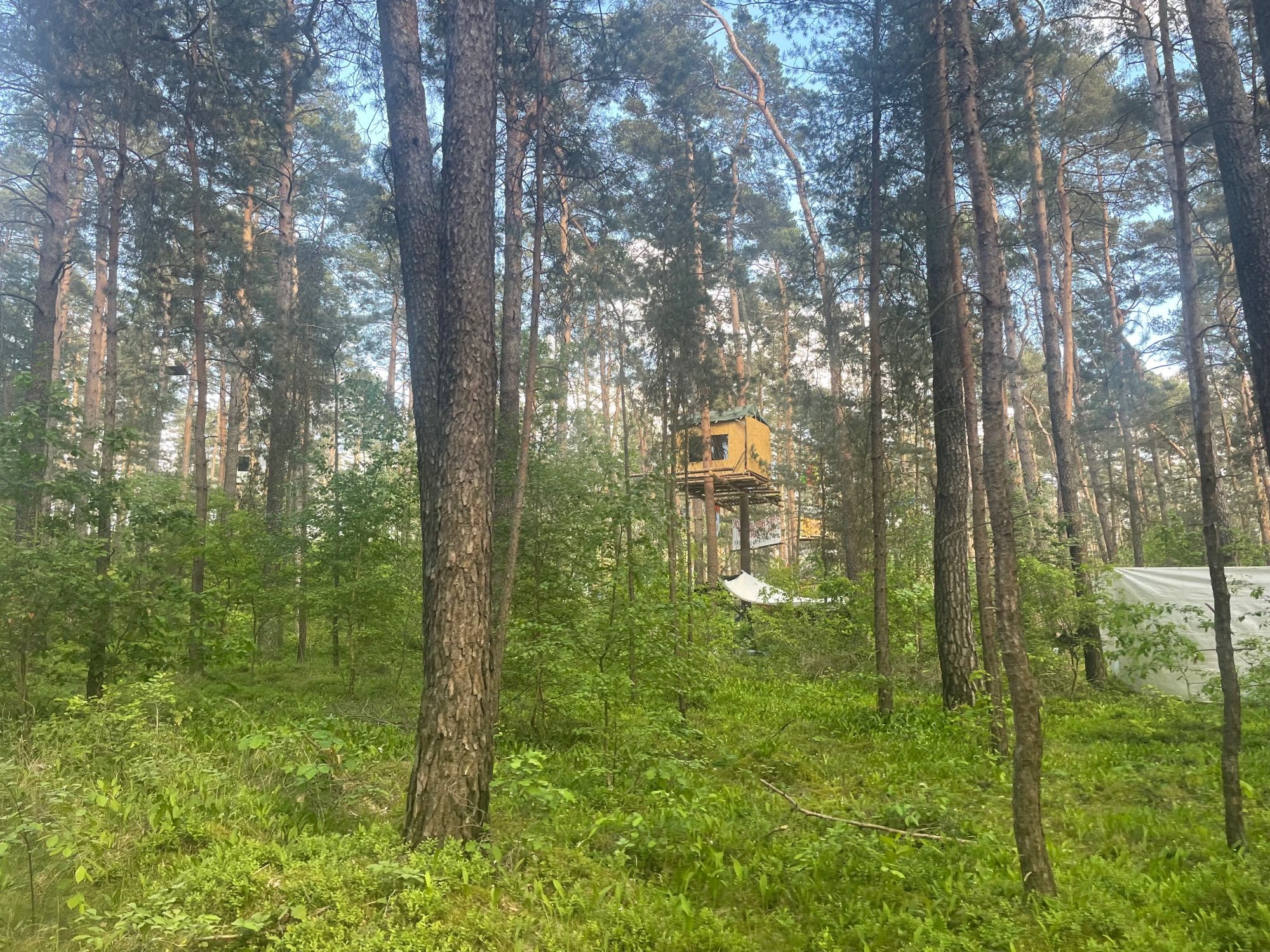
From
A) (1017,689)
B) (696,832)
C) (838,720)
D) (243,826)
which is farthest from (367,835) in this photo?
(838,720)

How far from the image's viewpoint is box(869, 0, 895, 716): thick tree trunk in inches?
320

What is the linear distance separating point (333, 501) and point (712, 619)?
5950 mm

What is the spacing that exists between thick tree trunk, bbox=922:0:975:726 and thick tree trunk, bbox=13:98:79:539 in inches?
392

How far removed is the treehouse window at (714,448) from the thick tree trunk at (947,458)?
32.3ft

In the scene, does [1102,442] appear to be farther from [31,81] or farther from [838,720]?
[31,81]

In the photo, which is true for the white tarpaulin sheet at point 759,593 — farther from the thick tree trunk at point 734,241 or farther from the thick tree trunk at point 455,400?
the thick tree trunk at point 455,400

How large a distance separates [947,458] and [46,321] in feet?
44.5

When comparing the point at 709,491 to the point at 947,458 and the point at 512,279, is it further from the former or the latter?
the point at 947,458

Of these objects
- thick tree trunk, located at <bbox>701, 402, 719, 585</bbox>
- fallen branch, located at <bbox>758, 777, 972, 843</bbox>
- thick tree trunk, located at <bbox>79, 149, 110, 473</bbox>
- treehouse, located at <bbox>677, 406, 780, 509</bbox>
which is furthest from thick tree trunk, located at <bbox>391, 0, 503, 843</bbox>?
treehouse, located at <bbox>677, 406, 780, 509</bbox>

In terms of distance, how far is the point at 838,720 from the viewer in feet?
27.1

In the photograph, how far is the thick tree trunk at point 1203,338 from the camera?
451 cm

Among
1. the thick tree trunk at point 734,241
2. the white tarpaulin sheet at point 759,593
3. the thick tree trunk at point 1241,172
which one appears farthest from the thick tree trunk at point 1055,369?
the thick tree trunk at point 734,241

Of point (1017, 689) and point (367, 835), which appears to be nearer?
point (1017, 689)

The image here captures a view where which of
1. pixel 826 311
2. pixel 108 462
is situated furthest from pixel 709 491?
pixel 108 462
